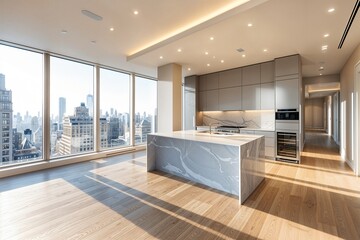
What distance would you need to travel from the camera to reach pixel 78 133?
5.34 m

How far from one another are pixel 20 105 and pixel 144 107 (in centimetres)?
383

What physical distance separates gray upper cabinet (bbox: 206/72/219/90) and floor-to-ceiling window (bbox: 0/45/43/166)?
202 inches

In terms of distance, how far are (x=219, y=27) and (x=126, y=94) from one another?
14.6 feet

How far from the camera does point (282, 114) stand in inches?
190

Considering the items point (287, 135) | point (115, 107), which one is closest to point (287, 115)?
point (287, 135)

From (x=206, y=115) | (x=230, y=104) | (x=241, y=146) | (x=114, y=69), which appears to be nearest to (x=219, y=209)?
(x=241, y=146)

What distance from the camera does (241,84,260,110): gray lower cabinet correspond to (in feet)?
18.1

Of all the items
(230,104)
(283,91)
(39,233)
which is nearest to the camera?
(39,233)

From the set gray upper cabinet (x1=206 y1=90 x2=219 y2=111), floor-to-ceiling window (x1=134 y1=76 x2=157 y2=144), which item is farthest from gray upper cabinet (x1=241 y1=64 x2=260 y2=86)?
floor-to-ceiling window (x1=134 y1=76 x2=157 y2=144)

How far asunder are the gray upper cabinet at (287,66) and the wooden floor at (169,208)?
102 inches

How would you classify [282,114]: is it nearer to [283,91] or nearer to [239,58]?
[283,91]

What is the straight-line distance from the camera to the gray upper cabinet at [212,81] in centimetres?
646

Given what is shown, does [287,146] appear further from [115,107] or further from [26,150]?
[26,150]

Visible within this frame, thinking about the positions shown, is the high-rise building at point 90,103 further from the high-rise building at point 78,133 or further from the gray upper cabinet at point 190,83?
the gray upper cabinet at point 190,83
